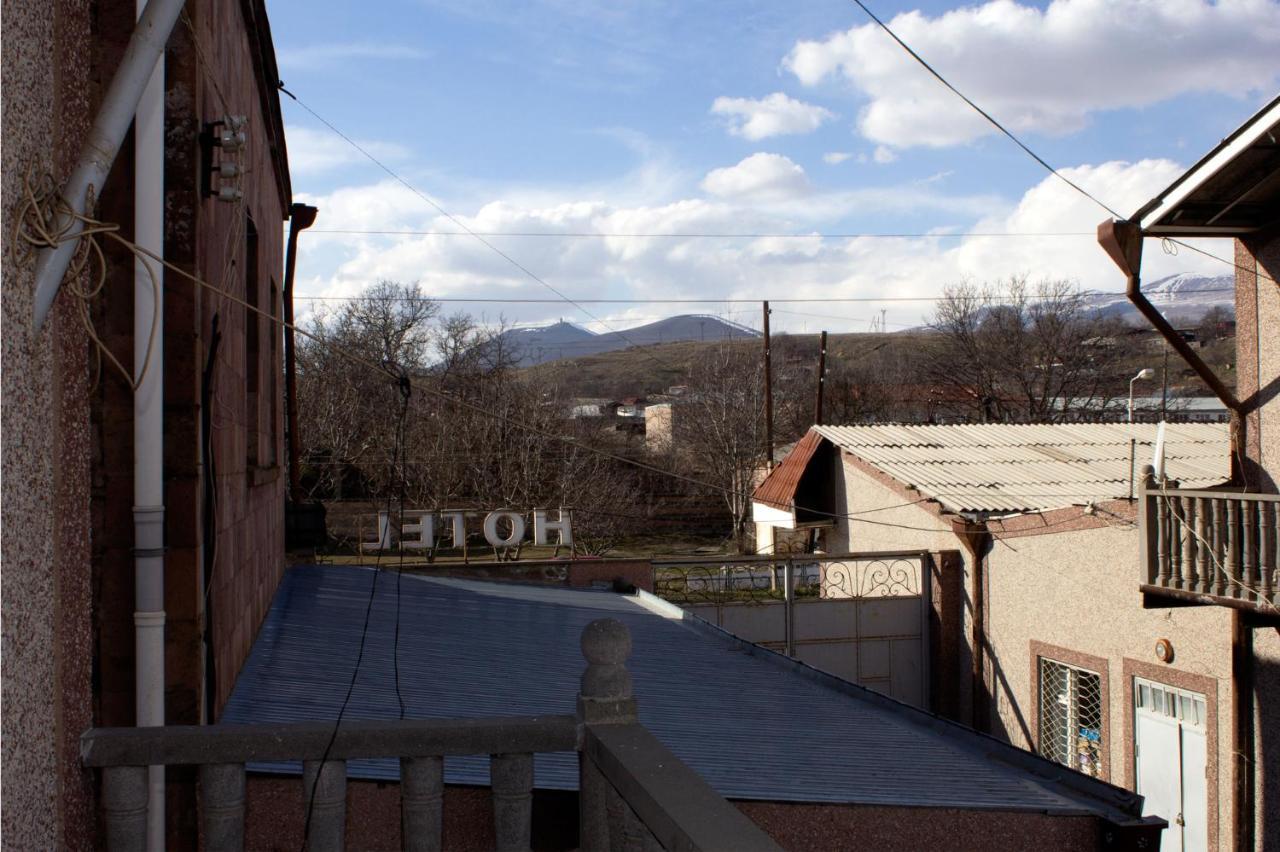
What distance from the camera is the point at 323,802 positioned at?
11.0 feet

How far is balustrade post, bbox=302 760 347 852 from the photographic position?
334 centimetres

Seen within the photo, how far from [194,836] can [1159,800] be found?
12005 mm

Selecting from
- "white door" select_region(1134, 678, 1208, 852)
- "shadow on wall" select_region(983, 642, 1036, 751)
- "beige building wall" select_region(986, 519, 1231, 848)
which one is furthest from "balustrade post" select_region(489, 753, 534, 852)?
"shadow on wall" select_region(983, 642, 1036, 751)

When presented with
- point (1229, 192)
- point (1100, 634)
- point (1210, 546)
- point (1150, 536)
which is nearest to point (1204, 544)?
point (1210, 546)

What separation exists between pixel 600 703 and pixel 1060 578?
1243 cm

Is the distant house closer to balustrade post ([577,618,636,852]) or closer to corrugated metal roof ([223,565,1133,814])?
corrugated metal roof ([223,565,1133,814])

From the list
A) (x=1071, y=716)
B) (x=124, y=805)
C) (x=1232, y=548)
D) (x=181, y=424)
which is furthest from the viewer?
(x=1071, y=716)

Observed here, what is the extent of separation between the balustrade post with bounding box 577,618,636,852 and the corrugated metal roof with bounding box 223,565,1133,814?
627 mm

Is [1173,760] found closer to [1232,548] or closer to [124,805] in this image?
[1232,548]

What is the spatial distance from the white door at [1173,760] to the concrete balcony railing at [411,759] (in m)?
10.8

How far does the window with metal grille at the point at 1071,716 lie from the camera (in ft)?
45.6

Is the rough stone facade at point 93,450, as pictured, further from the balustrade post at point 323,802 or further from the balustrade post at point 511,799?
the balustrade post at point 511,799

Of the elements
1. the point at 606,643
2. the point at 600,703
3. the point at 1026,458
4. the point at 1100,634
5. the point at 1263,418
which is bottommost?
the point at 1100,634

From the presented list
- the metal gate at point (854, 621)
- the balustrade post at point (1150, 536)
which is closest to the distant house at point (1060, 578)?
the balustrade post at point (1150, 536)
